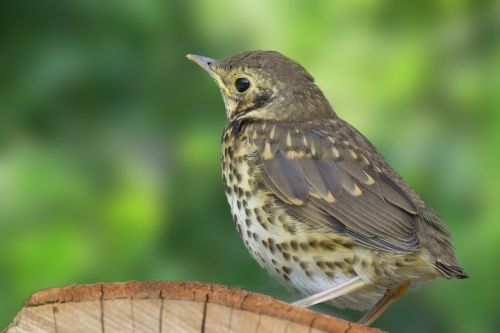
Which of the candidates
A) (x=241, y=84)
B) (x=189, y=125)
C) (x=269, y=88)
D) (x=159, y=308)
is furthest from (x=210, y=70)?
(x=159, y=308)

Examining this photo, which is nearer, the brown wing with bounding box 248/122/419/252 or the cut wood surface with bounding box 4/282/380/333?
the cut wood surface with bounding box 4/282/380/333

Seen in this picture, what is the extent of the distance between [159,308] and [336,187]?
1.06 m

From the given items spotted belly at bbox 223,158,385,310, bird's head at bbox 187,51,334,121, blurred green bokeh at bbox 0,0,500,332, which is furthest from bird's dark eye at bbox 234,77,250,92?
blurred green bokeh at bbox 0,0,500,332

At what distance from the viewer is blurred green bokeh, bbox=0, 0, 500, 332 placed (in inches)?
177

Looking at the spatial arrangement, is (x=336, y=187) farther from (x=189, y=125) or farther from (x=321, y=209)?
(x=189, y=125)

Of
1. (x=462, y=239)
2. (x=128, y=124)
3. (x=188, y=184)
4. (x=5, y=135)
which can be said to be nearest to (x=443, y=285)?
(x=462, y=239)

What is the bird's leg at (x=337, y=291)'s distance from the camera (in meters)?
3.47

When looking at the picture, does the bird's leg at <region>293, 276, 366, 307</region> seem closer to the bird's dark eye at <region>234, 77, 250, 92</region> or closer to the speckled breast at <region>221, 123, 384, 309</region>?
the speckled breast at <region>221, 123, 384, 309</region>

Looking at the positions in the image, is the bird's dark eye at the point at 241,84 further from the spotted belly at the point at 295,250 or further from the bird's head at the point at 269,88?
the spotted belly at the point at 295,250

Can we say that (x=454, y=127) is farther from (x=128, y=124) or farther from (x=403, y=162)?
(x=128, y=124)

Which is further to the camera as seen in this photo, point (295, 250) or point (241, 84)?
point (241, 84)

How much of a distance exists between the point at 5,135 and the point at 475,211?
71.5 inches

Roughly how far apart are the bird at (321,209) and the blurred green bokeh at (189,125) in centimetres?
73

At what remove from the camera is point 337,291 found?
3.49 metres
